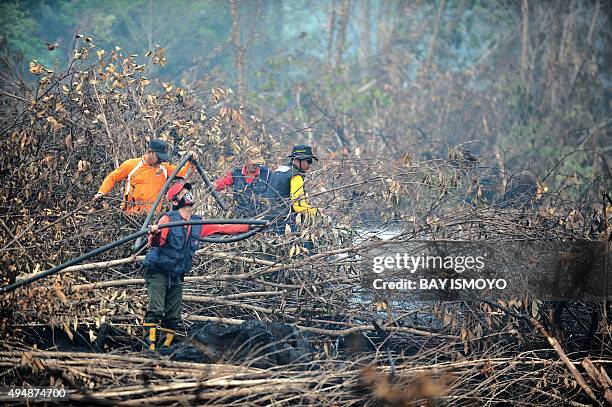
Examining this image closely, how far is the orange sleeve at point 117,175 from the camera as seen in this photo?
678 cm

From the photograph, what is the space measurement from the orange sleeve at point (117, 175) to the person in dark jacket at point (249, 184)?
2.70 feet

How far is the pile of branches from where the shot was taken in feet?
16.6

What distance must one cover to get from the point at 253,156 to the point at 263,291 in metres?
1.44

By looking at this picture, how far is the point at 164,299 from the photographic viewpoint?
6.03 meters

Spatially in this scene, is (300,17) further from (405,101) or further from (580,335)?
(580,335)

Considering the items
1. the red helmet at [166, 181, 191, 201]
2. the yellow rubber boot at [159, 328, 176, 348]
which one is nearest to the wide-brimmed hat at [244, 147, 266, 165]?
the red helmet at [166, 181, 191, 201]

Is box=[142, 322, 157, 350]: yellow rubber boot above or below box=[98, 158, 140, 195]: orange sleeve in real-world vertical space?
below

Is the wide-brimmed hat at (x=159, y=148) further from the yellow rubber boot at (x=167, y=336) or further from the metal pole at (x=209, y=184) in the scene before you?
the yellow rubber boot at (x=167, y=336)

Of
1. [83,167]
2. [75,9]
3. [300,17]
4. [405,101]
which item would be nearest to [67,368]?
[83,167]

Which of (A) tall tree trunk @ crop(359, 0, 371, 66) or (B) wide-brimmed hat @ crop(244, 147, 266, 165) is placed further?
(A) tall tree trunk @ crop(359, 0, 371, 66)

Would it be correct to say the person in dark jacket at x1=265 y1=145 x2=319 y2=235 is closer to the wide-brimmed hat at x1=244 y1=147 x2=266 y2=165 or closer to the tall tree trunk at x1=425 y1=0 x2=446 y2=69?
the wide-brimmed hat at x1=244 y1=147 x2=266 y2=165

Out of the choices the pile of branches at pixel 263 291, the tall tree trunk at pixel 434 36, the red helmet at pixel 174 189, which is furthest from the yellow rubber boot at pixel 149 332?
the tall tree trunk at pixel 434 36

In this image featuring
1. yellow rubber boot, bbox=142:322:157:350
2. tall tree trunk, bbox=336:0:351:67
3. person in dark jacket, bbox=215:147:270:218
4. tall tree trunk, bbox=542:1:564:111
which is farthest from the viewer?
tall tree trunk, bbox=336:0:351:67

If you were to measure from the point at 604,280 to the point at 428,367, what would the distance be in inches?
72.2
